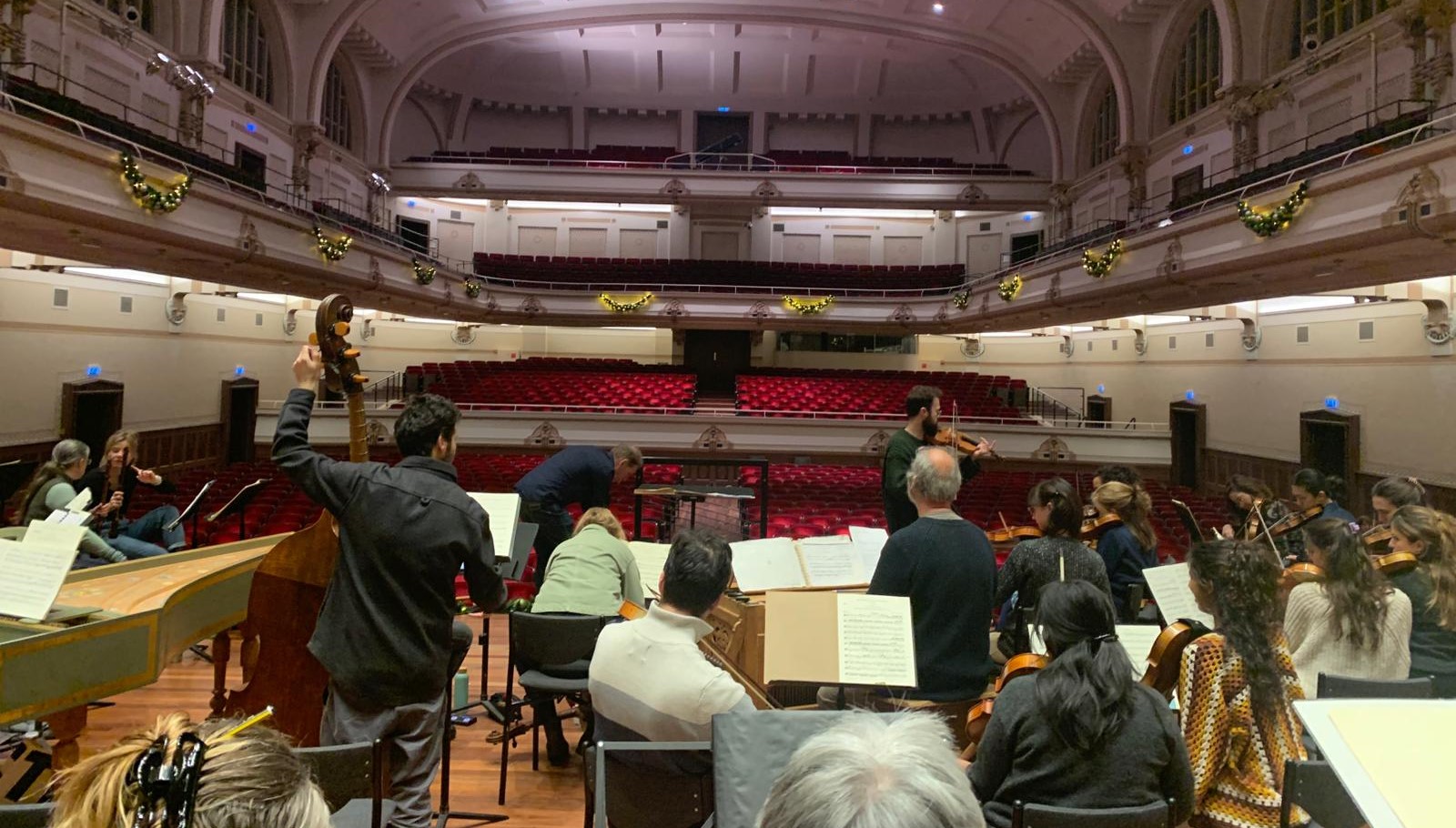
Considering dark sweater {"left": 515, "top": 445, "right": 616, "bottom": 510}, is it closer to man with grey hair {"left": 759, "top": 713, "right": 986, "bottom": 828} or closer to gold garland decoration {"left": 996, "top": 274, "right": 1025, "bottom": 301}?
man with grey hair {"left": 759, "top": 713, "right": 986, "bottom": 828}

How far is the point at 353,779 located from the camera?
193cm

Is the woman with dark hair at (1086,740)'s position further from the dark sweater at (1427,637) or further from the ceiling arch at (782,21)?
the ceiling arch at (782,21)

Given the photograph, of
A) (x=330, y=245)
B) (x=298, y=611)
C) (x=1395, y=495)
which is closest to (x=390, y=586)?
(x=298, y=611)

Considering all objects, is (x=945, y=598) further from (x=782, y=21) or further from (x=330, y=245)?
(x=782, y=21)

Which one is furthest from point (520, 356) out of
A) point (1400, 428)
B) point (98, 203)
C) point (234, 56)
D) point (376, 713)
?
point (376, 713)

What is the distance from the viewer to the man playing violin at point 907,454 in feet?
13.8

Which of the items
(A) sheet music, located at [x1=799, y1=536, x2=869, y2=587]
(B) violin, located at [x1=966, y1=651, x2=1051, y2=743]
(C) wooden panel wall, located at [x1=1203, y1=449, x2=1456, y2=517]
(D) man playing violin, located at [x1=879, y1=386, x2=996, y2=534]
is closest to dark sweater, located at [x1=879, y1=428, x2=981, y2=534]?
(D) man playing violin, located at [x1=879, y1=386, x2=996, y2=534]

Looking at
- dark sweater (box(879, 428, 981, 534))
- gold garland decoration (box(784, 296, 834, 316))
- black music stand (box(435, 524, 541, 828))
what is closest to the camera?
black music stand (box(435, 524, 541, 828))

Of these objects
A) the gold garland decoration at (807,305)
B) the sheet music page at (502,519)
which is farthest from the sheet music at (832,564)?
the gold garland decoration at (807,305)

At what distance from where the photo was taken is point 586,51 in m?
22.4

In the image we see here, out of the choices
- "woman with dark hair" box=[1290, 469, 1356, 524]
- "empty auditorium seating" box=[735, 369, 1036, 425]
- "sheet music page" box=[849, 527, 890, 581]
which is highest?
"empty auditorium seating" box=[735, 369, 1036, 425]

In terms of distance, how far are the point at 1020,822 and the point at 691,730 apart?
86cm

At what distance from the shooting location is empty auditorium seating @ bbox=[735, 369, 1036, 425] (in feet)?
56.4

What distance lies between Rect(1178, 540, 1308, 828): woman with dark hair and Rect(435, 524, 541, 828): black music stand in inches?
94.3
